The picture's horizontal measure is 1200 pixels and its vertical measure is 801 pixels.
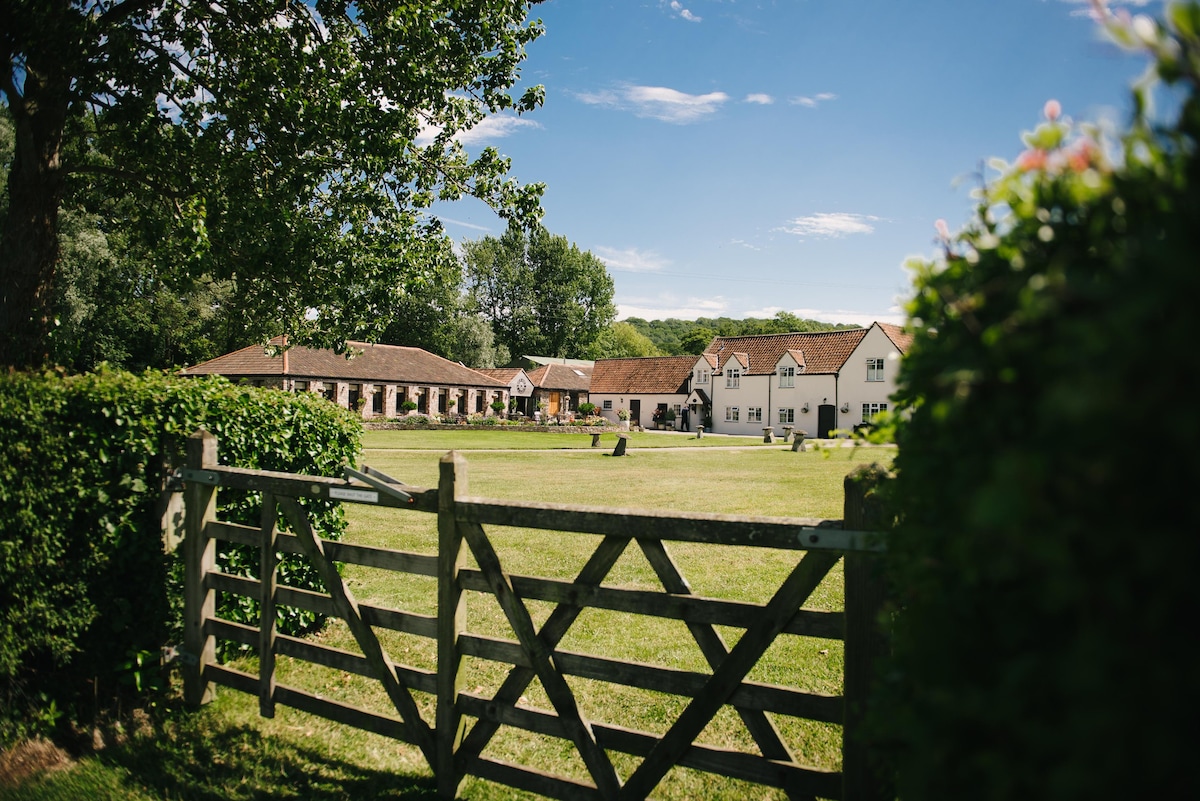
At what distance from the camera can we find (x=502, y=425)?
48.3m

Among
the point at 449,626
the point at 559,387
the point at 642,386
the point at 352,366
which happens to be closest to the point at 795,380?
the point at 642,386

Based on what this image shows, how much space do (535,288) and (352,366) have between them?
40681mm

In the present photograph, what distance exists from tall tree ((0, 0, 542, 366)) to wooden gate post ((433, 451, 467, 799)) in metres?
6.52

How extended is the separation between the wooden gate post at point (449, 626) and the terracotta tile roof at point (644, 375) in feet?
204

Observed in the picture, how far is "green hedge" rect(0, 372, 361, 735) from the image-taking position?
504 centimetres

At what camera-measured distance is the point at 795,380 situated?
56.8m

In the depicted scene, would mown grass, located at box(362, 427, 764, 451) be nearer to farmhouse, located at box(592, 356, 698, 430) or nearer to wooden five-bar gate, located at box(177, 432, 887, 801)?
farmhouse, located at box(592, 356, 698, 430)

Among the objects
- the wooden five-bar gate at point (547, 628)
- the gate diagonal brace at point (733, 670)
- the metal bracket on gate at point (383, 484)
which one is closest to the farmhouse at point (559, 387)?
the wooden five-bar gate at point (547, 628)

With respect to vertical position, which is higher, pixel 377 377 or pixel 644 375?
pixel 644 375

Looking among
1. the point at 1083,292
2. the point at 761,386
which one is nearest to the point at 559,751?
the point at 1083,292

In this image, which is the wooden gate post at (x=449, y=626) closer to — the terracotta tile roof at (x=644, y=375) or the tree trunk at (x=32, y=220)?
the tree trunk at (x=32, y=220)

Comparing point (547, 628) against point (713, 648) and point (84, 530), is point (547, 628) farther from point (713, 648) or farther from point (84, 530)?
point (84, 530)

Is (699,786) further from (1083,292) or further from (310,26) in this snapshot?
(310,26)

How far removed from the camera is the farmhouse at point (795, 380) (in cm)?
5262
